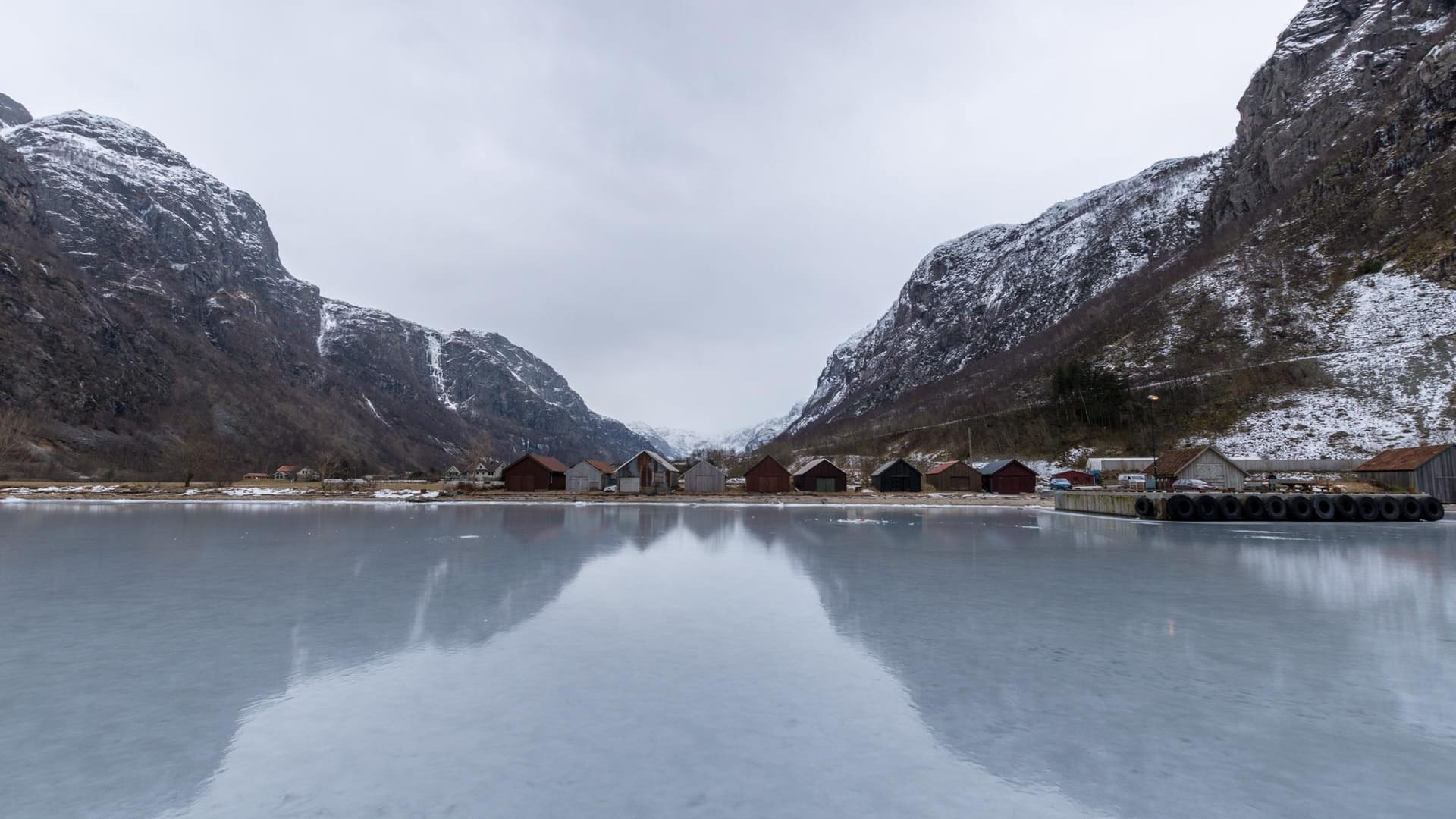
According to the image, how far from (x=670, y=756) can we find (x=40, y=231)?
745 ft

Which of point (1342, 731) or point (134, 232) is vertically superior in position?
point (134, 232)

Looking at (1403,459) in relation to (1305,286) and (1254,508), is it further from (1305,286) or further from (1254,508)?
(1305,286)

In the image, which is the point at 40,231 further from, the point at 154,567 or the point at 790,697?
the point at 790,697

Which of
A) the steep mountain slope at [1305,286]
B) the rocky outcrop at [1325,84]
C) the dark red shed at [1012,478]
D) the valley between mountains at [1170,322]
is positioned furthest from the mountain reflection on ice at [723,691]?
the rocky outcrop at [1325,84]

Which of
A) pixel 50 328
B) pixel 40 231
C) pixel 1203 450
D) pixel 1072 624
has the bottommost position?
pixel 1072 624

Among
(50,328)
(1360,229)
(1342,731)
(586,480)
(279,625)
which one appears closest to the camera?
(1342,731)

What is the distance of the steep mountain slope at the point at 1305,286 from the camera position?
79.0 metres

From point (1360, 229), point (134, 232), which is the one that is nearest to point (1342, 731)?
point (1360, 229)

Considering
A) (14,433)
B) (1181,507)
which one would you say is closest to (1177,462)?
(1181,507)

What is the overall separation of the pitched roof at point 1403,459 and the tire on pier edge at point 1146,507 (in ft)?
81.0

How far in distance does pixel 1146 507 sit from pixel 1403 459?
87.3 ft

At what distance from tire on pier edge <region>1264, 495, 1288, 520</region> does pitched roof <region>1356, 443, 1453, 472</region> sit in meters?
→ 17.7

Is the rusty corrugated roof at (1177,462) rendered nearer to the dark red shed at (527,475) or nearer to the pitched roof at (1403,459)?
the pitched roof at (1403,459)

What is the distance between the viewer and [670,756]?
271 inches
